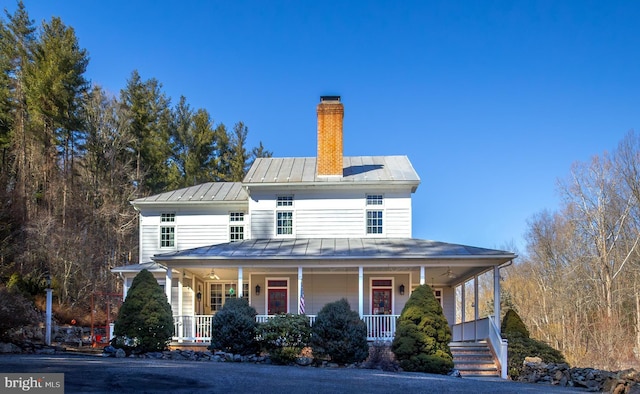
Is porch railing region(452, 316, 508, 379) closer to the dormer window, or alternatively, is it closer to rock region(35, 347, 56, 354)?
the dormer window

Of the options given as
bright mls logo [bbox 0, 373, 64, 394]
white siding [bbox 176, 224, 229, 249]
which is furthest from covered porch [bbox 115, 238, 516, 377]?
bright mls logo [bbox 0, 373, 64, 394]

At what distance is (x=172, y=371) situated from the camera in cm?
1195

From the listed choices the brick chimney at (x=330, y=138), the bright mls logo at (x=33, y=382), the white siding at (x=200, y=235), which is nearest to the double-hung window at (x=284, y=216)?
the brick chimney at (x=330, y=138)

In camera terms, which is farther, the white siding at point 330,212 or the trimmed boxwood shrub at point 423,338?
the white siding at point 330,212

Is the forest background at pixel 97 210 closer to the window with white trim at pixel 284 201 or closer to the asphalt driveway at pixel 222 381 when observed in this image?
the window with white trim at pixel 284 201

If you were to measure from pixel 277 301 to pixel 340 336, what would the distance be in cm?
715

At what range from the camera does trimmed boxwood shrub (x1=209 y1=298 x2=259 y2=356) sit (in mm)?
17688

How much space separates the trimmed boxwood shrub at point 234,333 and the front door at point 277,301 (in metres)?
5.48

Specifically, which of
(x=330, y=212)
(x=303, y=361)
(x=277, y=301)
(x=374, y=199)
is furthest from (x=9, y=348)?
(x=374, y=199)

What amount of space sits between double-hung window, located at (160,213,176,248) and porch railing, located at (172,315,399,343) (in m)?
4.51

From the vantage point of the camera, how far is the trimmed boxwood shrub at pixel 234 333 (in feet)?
58.0

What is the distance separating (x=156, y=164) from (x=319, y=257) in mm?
25300

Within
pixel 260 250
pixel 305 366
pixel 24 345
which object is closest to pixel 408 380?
pixel 305 366

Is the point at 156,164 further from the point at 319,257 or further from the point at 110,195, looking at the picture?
the point at 319,257
